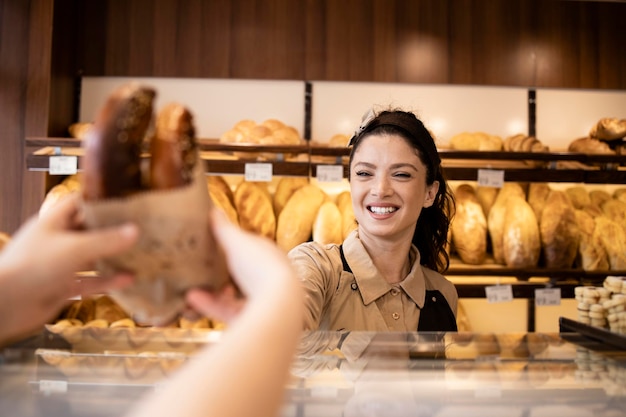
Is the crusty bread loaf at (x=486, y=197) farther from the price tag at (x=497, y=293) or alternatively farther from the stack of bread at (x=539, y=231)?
the price tag at (x=497, y=293)

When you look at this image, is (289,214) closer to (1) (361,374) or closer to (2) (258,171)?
(2) (258,171)

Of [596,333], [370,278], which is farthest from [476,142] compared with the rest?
[596,333]

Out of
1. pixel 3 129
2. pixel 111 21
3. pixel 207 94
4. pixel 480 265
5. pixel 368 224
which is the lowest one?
pixel 480 265

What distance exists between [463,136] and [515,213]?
0.53 meters

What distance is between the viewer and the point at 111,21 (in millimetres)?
3170

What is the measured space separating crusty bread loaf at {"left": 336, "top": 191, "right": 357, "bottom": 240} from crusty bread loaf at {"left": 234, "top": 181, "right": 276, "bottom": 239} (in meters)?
0.37

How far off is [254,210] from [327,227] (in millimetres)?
390

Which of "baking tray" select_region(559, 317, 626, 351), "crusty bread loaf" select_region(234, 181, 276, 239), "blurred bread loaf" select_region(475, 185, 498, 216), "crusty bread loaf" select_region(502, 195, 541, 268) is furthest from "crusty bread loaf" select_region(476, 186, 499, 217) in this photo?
"baking tray" select_region(559, 317, 626, 351)

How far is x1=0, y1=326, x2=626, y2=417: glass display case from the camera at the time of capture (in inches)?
32.5

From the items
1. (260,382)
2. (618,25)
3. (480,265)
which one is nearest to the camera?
(260,382)

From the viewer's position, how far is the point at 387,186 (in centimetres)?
170

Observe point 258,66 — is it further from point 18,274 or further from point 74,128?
point 18,274

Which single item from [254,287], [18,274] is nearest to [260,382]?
[254,287]

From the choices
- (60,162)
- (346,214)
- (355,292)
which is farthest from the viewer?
(346,214)
